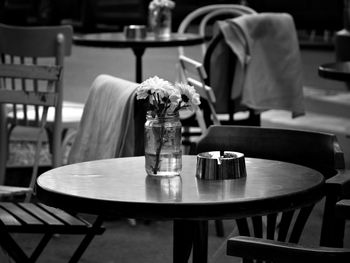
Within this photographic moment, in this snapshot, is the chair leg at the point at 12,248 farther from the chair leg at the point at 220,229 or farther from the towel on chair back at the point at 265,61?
the towel on chair back at the point at 265,61

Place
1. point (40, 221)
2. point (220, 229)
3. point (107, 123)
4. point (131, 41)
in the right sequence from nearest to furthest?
point (40, 221) → point (107, 123) → point (220, 229) → point (131, 41)

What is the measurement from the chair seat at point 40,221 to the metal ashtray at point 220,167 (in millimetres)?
619

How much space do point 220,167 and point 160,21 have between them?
433 centimetres

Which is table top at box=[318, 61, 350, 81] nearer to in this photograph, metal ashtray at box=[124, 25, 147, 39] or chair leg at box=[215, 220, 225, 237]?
chair leg at box=[215, 220, 225, 237]

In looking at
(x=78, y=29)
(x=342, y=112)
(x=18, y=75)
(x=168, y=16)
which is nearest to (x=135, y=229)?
(x=18, y=75)

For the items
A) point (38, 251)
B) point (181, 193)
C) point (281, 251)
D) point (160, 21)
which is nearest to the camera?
point (281, 251)

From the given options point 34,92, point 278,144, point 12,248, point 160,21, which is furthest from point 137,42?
point 12,248

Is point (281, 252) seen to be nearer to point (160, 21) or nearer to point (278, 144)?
point (278, 144)

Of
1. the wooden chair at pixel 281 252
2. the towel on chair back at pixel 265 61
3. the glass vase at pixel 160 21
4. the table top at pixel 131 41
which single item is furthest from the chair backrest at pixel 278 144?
the glass vase at pixel 160 21

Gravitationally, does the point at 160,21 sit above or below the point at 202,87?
above

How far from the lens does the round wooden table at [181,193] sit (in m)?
2.50

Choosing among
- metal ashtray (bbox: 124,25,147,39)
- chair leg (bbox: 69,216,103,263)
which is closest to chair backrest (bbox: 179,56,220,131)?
metal ashtray (bbox: 124,25,147,39)

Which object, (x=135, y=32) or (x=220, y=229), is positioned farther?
(x=135, y=32)

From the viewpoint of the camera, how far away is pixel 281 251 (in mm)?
2355
